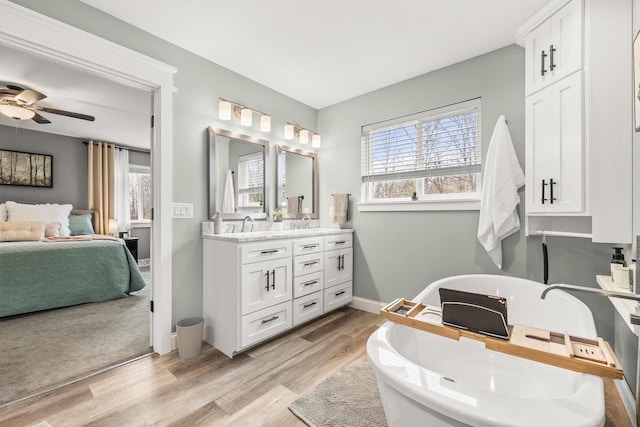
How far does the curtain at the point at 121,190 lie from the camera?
18.4 feet

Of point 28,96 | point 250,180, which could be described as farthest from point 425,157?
point 28,96

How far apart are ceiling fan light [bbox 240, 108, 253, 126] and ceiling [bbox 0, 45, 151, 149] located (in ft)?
4.61

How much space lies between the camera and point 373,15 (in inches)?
79.2

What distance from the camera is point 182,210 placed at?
7.77 feet

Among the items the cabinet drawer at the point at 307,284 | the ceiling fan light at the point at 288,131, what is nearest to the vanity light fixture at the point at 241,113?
the ceiling fan light at the point at 288,131

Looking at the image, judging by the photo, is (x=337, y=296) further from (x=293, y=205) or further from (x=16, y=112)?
(x=16, y=112)

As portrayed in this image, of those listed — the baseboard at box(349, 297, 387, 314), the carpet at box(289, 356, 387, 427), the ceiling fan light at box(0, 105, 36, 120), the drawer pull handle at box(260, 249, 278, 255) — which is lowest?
Answer: the carpet at box(289, 356, 387, 427)

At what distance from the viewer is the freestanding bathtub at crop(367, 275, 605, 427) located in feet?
2.37

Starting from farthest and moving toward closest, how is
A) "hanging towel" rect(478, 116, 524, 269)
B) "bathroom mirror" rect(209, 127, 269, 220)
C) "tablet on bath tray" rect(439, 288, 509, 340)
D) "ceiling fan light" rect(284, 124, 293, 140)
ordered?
"ceiling fan light" rect(284, 124, 293, 140), "bathroom mirror" rect(209, 127, 269, 220), "hanging towel" rect(478, 116, 524, 269), "tablet on bath tray" rect(439, 288, 509, 340)

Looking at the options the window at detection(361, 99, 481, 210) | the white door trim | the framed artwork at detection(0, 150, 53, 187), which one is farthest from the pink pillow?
the window at detection(361, 99, 481, 210)

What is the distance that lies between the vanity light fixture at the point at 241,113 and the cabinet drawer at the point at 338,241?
4.37 feet

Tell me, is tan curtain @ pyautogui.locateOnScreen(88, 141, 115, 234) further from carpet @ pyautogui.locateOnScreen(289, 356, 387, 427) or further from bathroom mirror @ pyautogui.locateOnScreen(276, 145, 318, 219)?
carpet @ pyautogui.locateOnScreen(289, 356, 387, 427)

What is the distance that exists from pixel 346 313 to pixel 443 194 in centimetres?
164

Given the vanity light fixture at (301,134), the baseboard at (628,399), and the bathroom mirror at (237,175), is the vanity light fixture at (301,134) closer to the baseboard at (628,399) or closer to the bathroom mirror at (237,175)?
the bathroom mirror at (237,175)
